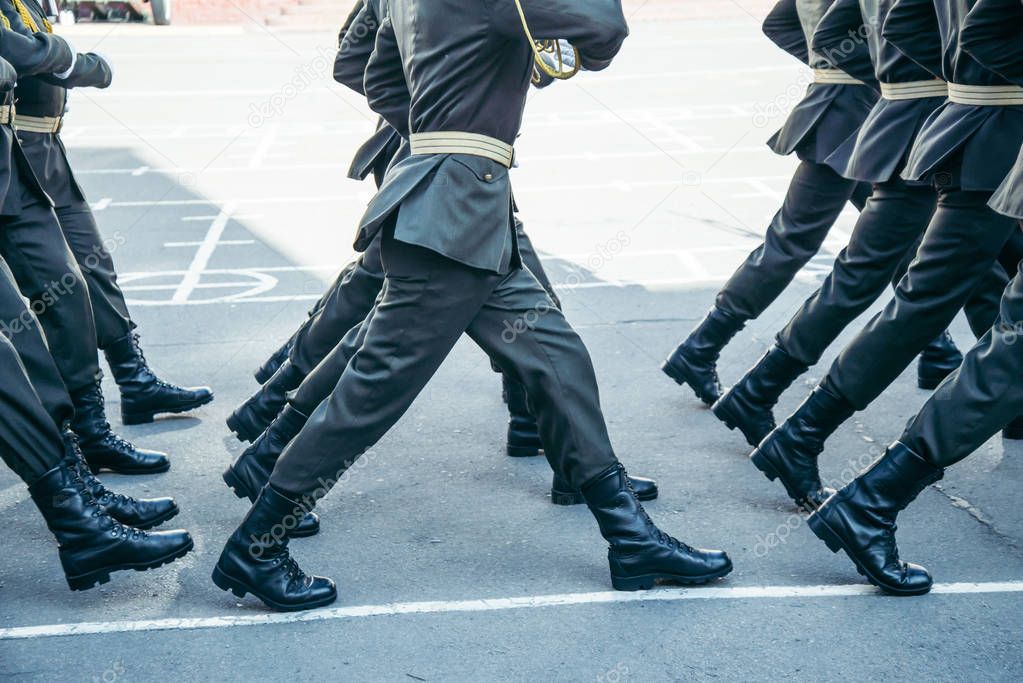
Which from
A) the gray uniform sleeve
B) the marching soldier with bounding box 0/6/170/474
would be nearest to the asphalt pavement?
the marching soldier with bounding box 0/6/170/474

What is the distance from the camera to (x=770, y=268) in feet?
15.8

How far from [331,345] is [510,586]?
48.8 inches

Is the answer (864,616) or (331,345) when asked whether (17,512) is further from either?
(864,616)

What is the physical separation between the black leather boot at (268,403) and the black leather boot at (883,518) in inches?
74.6

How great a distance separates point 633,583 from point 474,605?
0.42 meters

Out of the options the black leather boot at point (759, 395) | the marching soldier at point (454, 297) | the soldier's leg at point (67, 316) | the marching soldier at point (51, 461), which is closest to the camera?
the marching soldier at point (454, 297)

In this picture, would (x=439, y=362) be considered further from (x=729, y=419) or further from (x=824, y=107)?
(x=824, y=107)

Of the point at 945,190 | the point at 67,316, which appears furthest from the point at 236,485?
the point at 945,190

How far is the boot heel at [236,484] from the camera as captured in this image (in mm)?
4066

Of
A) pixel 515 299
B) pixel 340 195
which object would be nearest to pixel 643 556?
pixel 515 299

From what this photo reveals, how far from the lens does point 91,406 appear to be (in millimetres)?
4488

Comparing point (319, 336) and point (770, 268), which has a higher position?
point (770, 268)

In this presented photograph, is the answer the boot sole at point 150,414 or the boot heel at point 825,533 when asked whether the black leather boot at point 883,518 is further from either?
the boot sole at point 150,414

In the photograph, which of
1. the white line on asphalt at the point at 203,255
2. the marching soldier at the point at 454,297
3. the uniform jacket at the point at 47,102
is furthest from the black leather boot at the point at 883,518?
the white line on asphalt at the point at 203,255
